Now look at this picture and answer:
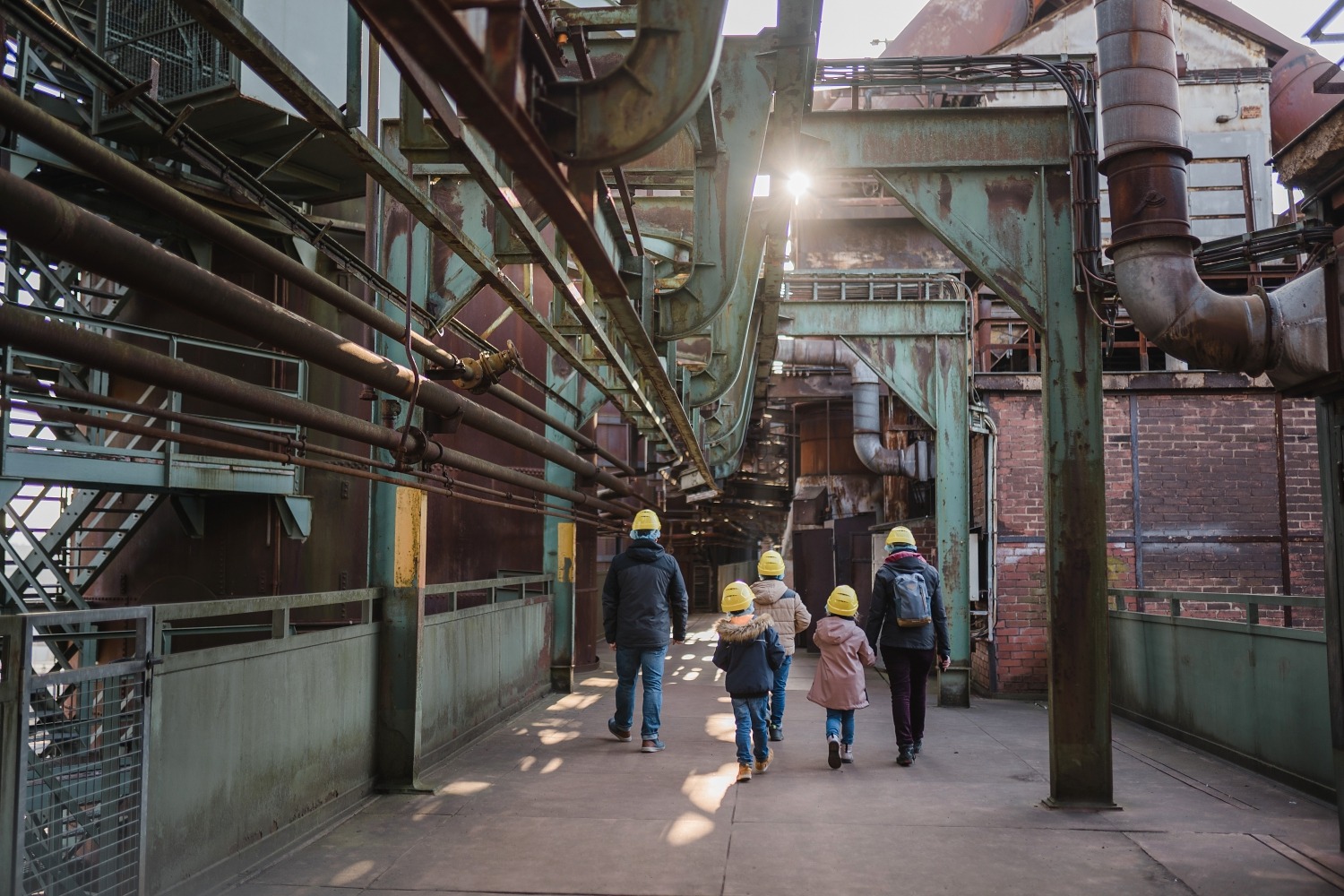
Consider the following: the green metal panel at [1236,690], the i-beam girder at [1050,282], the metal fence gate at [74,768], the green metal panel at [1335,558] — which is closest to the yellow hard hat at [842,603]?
the i-beam girder at [1050,282]

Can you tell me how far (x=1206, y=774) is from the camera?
8.02 m

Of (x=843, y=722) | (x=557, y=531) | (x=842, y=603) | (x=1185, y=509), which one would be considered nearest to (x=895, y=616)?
(x=842, y=603)

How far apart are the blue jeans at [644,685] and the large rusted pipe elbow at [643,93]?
22.6 feet

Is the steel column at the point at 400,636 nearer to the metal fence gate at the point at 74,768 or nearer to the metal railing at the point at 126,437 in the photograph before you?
the metal railing at the point at 126,437

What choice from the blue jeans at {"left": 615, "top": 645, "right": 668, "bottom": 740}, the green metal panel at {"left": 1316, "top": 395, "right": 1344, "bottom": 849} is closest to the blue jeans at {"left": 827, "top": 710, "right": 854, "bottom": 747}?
the blue jeans at {"left": 615, "top": 645, "right": 668, "bottom": 740}

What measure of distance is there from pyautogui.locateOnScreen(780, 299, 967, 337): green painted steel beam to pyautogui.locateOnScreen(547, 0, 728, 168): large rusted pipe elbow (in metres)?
10.6

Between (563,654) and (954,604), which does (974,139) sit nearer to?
(954,604)

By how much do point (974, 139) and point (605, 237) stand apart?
430 cm

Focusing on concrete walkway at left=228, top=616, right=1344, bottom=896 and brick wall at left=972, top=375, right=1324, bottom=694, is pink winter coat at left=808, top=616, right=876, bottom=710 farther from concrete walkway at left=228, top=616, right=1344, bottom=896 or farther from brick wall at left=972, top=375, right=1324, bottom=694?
brick wall at left=972, top=375, right=1324, bottom=694

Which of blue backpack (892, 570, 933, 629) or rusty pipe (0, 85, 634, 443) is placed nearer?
rusty pipe (0, 85, 634, 443)

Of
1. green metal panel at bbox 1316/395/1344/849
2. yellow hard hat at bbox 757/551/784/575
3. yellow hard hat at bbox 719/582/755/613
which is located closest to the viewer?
green metal panel at bbox 1316/395/1344/849

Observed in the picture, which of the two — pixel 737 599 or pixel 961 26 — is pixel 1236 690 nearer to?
pixel 737 599

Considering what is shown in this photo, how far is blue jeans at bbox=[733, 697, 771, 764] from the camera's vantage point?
Answer: 25.0 ft

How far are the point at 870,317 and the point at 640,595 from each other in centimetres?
573
